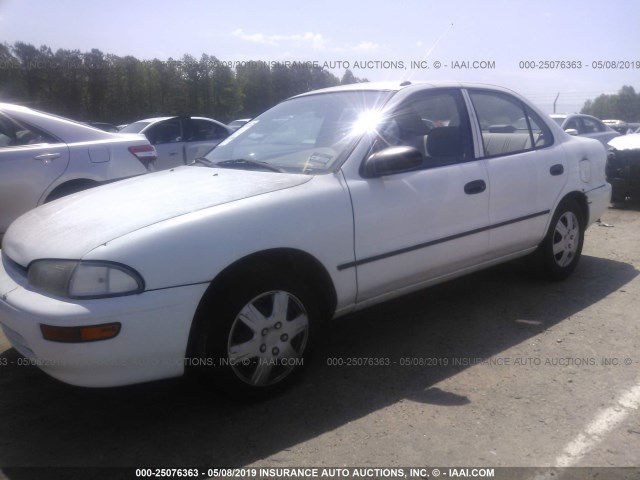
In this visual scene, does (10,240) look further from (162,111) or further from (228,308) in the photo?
(162,111)

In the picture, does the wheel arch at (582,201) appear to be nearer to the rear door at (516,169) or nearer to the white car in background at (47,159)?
the rear door at (516,169)

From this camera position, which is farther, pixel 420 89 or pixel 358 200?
pixel 420 89

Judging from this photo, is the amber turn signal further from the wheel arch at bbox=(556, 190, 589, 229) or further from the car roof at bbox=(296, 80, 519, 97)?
the wheel arch at bbox=(556, 190, 589, 229)

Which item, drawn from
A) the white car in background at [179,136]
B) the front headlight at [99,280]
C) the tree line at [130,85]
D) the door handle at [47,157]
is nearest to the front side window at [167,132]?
the white car in background at [179,136]

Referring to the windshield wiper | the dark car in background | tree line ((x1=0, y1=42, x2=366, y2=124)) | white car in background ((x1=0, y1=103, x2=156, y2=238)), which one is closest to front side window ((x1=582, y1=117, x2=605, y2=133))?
the dark car in background

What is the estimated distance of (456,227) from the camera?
148 inches

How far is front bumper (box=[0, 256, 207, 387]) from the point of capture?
2.47 metres

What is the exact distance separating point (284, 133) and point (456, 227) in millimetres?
1269

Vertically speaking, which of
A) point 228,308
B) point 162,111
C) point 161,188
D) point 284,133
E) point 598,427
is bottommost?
point 598,427

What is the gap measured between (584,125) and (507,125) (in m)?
8.86

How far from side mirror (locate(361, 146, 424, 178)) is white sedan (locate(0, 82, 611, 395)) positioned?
0.04 feet

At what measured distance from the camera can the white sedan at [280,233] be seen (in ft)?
8.33

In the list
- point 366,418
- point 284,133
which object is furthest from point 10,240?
point 366,418

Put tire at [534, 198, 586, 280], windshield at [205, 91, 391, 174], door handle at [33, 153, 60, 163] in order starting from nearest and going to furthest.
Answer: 1. windshield at [205, 91, 391, 174]
2. tire at [534, 198, 586, 280]
3. door handle at [33, 153, 60, 163]
